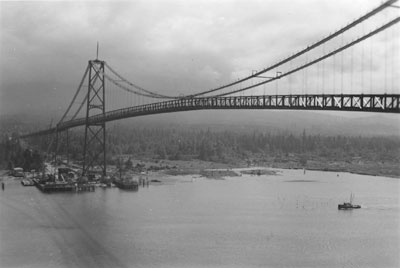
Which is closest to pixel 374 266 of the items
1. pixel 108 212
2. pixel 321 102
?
pixel 321 102

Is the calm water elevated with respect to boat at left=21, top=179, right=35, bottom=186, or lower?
lower

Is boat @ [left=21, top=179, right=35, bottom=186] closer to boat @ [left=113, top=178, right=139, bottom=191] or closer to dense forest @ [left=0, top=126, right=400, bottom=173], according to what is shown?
boat @ [left=113, top=178, right=139, bottom=191]

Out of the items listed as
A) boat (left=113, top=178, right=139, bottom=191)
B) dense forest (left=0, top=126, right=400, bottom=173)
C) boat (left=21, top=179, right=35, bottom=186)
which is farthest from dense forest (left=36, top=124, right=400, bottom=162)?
boat (left=113, top=178, right=139, bottom=191)

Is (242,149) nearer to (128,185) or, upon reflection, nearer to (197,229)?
(128,185)

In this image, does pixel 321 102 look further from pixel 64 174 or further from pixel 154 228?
pixel 64 174

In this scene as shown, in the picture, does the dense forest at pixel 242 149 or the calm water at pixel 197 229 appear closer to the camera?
the calm water at pixel 197 229

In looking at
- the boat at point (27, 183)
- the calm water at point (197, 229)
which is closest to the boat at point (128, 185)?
the calm water at point (197, 229)

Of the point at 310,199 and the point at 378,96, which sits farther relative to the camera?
the point at 310,199

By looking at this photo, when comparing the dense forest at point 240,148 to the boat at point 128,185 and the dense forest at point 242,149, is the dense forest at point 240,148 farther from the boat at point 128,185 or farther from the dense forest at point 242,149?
the boat at point 128,185
